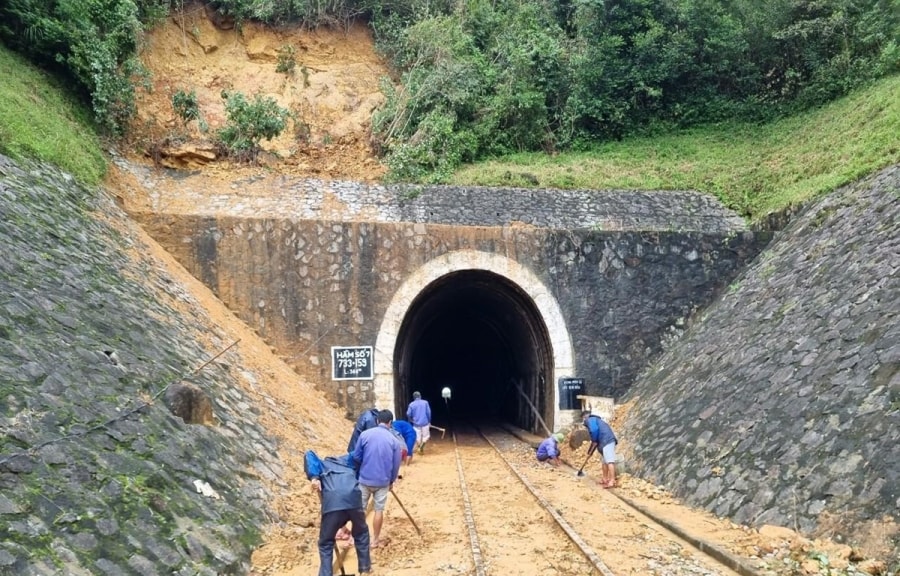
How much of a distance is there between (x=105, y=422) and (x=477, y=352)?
884 inches

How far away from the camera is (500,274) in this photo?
1380 cm

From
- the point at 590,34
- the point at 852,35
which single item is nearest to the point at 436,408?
the point at 590,34

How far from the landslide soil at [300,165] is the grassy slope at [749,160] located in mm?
4847

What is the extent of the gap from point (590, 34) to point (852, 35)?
25.3 ft

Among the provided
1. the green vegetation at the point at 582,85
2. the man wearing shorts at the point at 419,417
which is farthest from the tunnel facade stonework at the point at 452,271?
the green vegetation at the point at 582,85

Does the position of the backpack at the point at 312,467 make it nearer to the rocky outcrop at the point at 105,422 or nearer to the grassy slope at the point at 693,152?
the rocky outcrop at the point at 105,422

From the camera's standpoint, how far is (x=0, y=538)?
3896 millimetres

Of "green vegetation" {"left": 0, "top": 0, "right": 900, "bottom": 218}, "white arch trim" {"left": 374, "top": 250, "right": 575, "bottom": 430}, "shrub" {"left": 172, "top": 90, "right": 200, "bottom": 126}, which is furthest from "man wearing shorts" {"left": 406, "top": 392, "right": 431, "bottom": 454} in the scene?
"shrub" {"left": 172, "top": 90, "right": 200, "bottom": 126}

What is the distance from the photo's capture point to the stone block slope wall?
19.4 feet

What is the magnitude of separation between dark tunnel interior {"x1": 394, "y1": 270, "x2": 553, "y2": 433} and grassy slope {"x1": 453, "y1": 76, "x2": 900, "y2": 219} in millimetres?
3314

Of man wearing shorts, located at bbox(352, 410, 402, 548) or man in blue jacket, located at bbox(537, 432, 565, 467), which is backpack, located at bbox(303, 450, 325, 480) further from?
man in blue jacket, located at bbox(537, 432, 565, 467)

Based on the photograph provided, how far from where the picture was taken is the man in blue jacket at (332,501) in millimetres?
5414

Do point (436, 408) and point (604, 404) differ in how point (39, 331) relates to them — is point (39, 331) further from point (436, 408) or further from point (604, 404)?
point (436, 408)

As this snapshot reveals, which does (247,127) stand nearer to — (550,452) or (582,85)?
(582,85)
